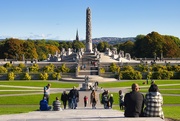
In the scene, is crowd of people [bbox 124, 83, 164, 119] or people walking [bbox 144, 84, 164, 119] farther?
people walking [bbox 144, 84, 164, 119]

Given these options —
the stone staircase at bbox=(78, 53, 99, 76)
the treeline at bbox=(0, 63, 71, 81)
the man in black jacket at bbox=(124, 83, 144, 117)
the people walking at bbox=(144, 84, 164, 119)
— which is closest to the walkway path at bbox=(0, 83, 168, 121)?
the man in black jacket at bbox=(124, 83, 144, 117)

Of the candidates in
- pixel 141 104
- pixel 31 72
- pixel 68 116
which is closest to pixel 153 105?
pixel 141 104

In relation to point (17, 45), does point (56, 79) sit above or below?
below

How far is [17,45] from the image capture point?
114688 millimetres

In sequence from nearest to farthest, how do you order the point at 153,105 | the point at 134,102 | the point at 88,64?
the point at 134,102, the point at 153,105, the point at 88,64

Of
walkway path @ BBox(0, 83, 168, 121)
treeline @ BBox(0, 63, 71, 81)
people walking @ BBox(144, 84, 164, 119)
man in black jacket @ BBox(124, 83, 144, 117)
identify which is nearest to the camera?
man in black jacket @ BBox(124, 83, 144, 117)

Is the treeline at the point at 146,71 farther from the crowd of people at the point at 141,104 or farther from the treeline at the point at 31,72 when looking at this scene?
the crowd of people at the point at 141,104

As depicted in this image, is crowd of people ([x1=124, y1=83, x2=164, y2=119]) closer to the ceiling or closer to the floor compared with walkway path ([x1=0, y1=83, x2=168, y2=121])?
closer to the ceiling

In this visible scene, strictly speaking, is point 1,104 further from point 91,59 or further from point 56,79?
point 91,59

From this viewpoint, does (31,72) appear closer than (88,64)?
Yes

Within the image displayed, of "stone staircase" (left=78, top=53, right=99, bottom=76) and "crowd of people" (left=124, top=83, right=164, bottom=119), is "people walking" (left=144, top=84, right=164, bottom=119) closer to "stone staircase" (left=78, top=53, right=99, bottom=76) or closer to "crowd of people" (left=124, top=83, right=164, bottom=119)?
"crowd of people" (left=124, top=83, right=164, bottom=119)

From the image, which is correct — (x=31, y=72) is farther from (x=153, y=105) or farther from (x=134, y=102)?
(x=134, y=102)

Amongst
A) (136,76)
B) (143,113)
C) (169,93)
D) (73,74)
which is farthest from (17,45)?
(143,113)

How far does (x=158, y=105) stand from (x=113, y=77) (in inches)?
2110
